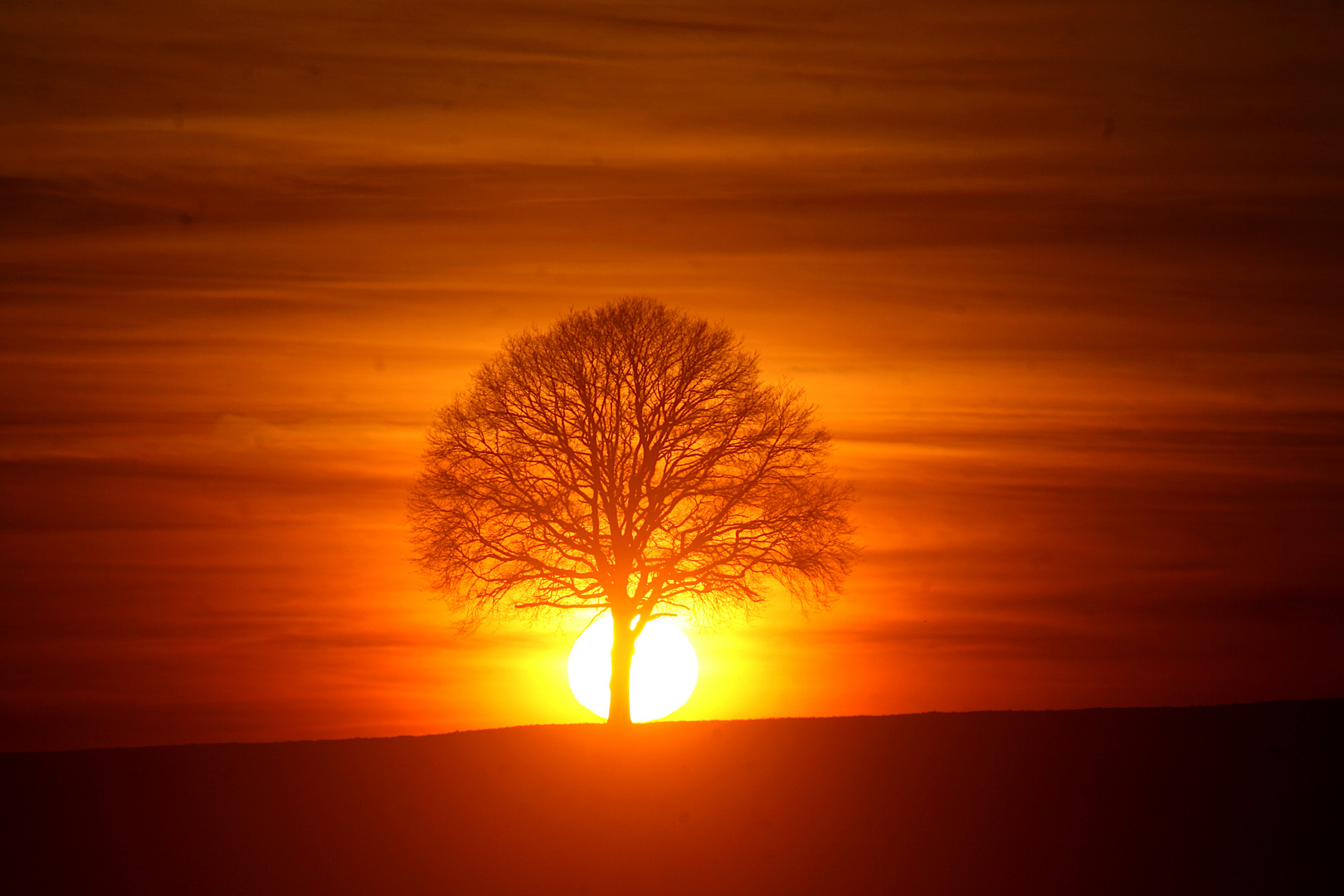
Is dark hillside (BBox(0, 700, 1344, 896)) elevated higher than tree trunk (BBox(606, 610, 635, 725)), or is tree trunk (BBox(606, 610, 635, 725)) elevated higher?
tree trunk (BBox(606, 610, 635, 725))

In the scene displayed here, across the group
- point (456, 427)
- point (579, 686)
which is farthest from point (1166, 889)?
point (579, 686)

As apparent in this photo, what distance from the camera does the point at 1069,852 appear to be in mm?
19453

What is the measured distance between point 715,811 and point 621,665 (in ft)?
16.0

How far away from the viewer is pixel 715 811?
21.1m

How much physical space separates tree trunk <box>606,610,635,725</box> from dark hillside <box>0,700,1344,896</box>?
561 mm

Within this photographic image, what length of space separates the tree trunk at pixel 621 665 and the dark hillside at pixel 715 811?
0.56m

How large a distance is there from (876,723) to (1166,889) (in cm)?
791

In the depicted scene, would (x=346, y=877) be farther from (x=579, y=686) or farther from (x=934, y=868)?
(x=579, y=686)

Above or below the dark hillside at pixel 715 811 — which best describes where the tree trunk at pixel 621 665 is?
above

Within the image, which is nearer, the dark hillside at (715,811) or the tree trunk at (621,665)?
the dark hillside at (715,811)

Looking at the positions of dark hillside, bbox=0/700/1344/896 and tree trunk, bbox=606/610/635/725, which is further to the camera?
tree trunk, bbox=606/610/635/725

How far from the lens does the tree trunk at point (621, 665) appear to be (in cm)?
2542

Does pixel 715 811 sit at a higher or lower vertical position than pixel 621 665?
lower

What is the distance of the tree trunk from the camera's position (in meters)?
25.4
